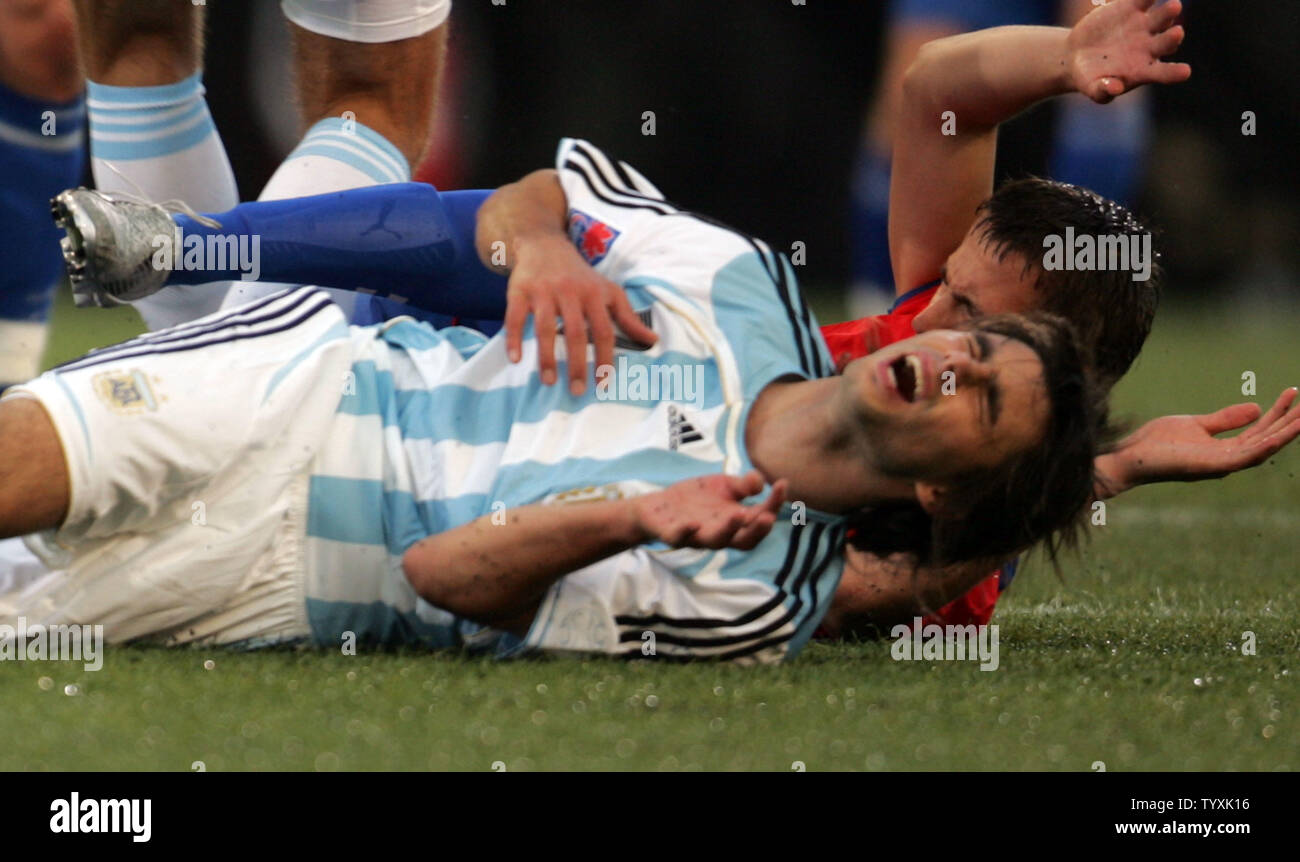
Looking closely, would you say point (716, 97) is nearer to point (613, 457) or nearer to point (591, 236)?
point (591, 236)

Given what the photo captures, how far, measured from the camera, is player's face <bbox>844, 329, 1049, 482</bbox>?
174cm

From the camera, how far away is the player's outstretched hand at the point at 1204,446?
84.7 inches

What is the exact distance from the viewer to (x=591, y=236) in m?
2.08

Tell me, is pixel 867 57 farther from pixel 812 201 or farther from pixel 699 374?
pixel 699 374

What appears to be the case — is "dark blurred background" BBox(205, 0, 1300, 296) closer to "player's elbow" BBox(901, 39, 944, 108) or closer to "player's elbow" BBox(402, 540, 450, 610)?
"player's elbow" BBox(901, 39, 944, 108)

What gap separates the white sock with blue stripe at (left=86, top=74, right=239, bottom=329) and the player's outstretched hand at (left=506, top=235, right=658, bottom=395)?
775 millimetres

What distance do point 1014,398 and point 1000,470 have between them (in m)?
0.09

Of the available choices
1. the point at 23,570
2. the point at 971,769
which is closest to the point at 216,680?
the point at 23,570

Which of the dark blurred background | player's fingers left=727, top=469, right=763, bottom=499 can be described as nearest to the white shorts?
player's fingers left=727, top=469, right=763, bottom=499

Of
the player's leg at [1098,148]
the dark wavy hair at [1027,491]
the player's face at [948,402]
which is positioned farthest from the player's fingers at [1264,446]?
the player's leg at [1098,148]

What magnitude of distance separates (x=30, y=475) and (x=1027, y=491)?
1.04 meters

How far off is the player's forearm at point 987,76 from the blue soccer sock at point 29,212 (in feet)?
4.73

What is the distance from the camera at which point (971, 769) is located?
1.47m

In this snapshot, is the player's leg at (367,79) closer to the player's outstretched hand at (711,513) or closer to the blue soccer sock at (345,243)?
the blue soccer sock at (345,243)
